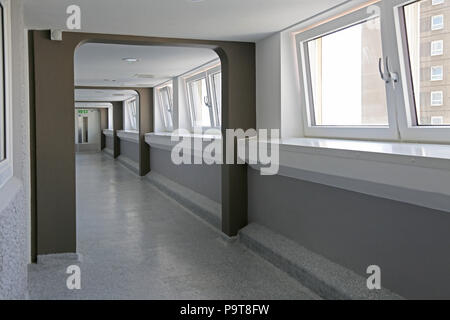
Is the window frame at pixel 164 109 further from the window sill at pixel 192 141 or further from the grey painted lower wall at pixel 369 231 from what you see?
the grey painted lower wall at pixel 369 231

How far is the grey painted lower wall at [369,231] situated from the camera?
9.44 ft

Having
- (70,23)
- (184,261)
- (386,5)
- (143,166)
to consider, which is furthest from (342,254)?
(143,166)

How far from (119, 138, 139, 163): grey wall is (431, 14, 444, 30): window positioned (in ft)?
36.2

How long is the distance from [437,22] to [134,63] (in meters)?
4.92

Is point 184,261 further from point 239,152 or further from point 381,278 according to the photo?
point 381,278

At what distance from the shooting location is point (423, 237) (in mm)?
2949

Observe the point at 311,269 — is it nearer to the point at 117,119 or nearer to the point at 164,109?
the point at 164,109

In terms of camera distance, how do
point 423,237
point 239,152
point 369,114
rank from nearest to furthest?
point 423,237, point 369,114, point 239,152

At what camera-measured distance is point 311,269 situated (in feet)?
12.5

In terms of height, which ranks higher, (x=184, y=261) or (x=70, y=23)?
(x=70, y=23)

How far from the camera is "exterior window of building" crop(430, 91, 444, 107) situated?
3.26m

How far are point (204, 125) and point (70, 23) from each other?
432 centimetres

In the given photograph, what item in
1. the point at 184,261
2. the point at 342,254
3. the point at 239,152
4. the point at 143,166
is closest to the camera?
the point at 342,254

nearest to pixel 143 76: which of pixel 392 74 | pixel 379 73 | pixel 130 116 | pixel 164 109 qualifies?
pixel 164 109
